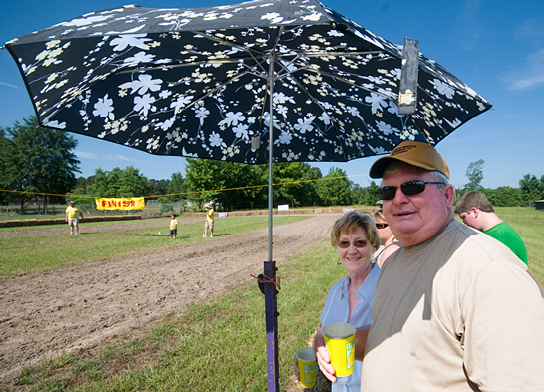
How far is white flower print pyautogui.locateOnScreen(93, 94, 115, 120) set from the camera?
2234mm

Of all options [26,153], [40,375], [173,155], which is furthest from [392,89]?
[26,153]

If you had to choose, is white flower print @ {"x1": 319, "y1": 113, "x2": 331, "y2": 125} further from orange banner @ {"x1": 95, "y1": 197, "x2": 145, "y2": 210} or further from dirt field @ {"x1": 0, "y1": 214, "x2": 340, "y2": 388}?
orange banner @ {"x1": 95, "y1": 197, "x2": 145, "y2": 210}

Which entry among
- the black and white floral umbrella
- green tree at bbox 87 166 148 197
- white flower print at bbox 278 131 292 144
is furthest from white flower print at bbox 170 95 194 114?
green tree at bbox 87 166 148 197

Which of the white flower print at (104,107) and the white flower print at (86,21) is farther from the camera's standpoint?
the white flower print at (104,107)

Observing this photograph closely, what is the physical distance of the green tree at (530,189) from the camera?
88.0 meters

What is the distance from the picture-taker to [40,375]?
3293mm

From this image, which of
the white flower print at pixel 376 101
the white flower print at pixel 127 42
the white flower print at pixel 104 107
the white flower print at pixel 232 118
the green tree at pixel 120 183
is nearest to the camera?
the white flower print at pixel 127 42

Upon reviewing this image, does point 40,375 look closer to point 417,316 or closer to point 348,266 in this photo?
point 348,266

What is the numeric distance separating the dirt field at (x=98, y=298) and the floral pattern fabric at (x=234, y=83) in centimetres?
334

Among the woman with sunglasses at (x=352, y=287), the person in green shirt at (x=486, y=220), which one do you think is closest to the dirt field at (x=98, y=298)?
the woman with sunglasses at (x=352, y=287)

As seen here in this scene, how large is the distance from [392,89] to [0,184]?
67318 mm

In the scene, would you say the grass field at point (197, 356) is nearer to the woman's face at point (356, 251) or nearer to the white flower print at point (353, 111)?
the woman's face at point (356, 251)

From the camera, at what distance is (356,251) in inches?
96.3

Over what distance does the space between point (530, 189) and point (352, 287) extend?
124488mm
